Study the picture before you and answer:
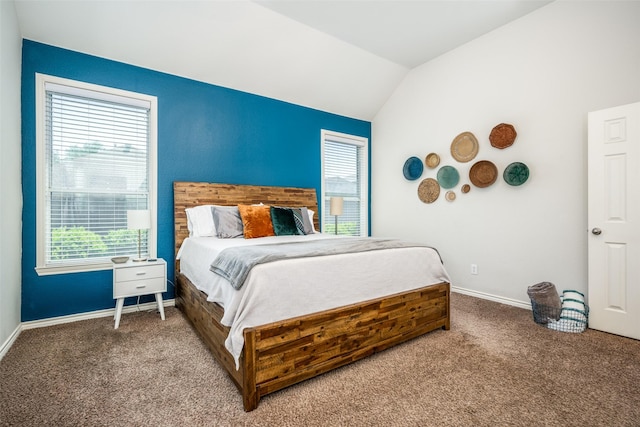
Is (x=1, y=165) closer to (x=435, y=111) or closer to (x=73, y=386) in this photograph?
(x=73, y=386)

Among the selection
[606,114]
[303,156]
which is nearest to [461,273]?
[606,114]

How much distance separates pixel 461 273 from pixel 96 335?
13.0 ft

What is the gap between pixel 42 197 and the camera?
9.12 ft

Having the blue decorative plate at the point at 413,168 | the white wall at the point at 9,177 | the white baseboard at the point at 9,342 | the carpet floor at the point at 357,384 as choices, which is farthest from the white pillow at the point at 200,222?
the blue decorative plate at the point at 413,168

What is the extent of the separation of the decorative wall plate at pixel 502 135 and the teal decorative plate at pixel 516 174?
0.25 m

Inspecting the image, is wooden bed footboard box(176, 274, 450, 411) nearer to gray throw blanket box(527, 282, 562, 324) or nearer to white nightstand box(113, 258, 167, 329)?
white nightstand box(113, 258, 167, 329)

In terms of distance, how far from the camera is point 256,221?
10.6 ft

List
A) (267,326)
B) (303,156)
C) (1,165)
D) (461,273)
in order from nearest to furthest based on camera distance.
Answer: (267,326), (1,165), (461,273), (303,156)

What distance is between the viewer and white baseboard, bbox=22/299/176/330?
8.91 ft

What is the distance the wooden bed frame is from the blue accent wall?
98 centimetres

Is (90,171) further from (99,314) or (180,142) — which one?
(99,314)

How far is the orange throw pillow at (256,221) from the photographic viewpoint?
3.16m

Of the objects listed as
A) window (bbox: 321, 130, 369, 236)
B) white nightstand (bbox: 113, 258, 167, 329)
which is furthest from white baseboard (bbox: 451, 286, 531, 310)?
white nightstand (bbox: 113, 258, 167, 329)

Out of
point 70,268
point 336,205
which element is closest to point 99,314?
point 70,268
